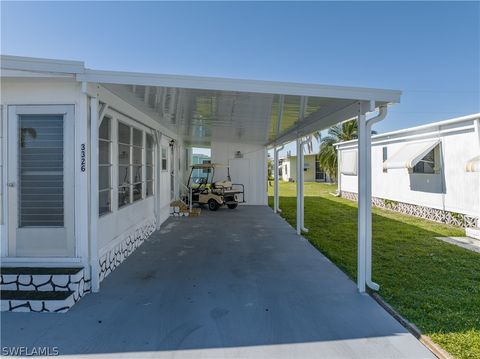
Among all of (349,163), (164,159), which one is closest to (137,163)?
(164,159)

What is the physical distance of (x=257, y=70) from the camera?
15617 millimetres

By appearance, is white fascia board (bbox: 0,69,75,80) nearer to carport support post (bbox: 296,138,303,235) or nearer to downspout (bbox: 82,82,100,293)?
downspout (bbox: 82,82,100,293)

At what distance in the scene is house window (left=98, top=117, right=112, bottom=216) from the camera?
4738 mm

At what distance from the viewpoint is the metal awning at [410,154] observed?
405 inches

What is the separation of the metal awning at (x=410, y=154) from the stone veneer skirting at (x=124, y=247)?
847cm

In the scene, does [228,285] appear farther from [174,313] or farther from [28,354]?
[28,354]

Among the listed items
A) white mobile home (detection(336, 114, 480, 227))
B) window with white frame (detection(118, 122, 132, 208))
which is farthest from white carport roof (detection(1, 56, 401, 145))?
white mobile home (detection(336, 114, 480, 227))

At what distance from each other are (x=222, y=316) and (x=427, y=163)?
1017 centimetres

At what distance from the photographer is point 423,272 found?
5.11 meters

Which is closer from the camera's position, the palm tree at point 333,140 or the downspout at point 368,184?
the downspout at point 368,184

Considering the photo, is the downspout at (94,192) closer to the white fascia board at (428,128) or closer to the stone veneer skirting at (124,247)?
the stone veneer skirting at (124,247)

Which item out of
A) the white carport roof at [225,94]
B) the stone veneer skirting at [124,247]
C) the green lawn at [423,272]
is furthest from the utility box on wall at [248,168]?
the white carport roof at [225,94]

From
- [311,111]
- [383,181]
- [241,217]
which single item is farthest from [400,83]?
[311,111]

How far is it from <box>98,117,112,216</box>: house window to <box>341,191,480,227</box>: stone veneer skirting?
9268mm
